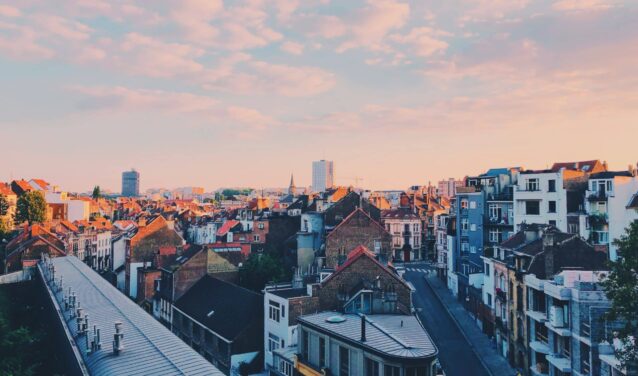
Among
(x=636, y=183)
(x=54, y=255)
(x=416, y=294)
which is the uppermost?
(x=636, y=183)

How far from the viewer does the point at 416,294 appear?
6397 cm

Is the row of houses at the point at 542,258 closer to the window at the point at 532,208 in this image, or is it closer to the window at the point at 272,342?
the window at the point at 532,208

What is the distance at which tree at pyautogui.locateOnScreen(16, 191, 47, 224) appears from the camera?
3693 inches

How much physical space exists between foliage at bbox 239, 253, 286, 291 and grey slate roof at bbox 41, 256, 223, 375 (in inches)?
792

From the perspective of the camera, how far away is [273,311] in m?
40.3

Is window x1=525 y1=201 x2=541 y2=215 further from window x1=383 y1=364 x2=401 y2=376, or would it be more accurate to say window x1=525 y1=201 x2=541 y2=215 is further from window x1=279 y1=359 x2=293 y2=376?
window x1=383 y1=364 x2=401 y2=376

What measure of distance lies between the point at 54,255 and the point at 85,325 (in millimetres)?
48220

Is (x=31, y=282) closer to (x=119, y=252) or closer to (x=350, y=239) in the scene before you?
(x=119, y=252)

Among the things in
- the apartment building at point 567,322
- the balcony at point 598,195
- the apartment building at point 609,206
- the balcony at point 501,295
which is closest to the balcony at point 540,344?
the apartment building at point 567,322

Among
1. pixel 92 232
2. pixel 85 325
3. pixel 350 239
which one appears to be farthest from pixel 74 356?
pixel 92 232

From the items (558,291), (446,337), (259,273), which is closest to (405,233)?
(259,273)

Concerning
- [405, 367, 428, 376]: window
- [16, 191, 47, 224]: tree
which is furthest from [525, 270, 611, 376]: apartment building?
[16, 191, 47, 224]: tree

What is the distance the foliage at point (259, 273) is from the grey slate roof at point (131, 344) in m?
20.1

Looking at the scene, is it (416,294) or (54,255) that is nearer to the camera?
(416,294)
